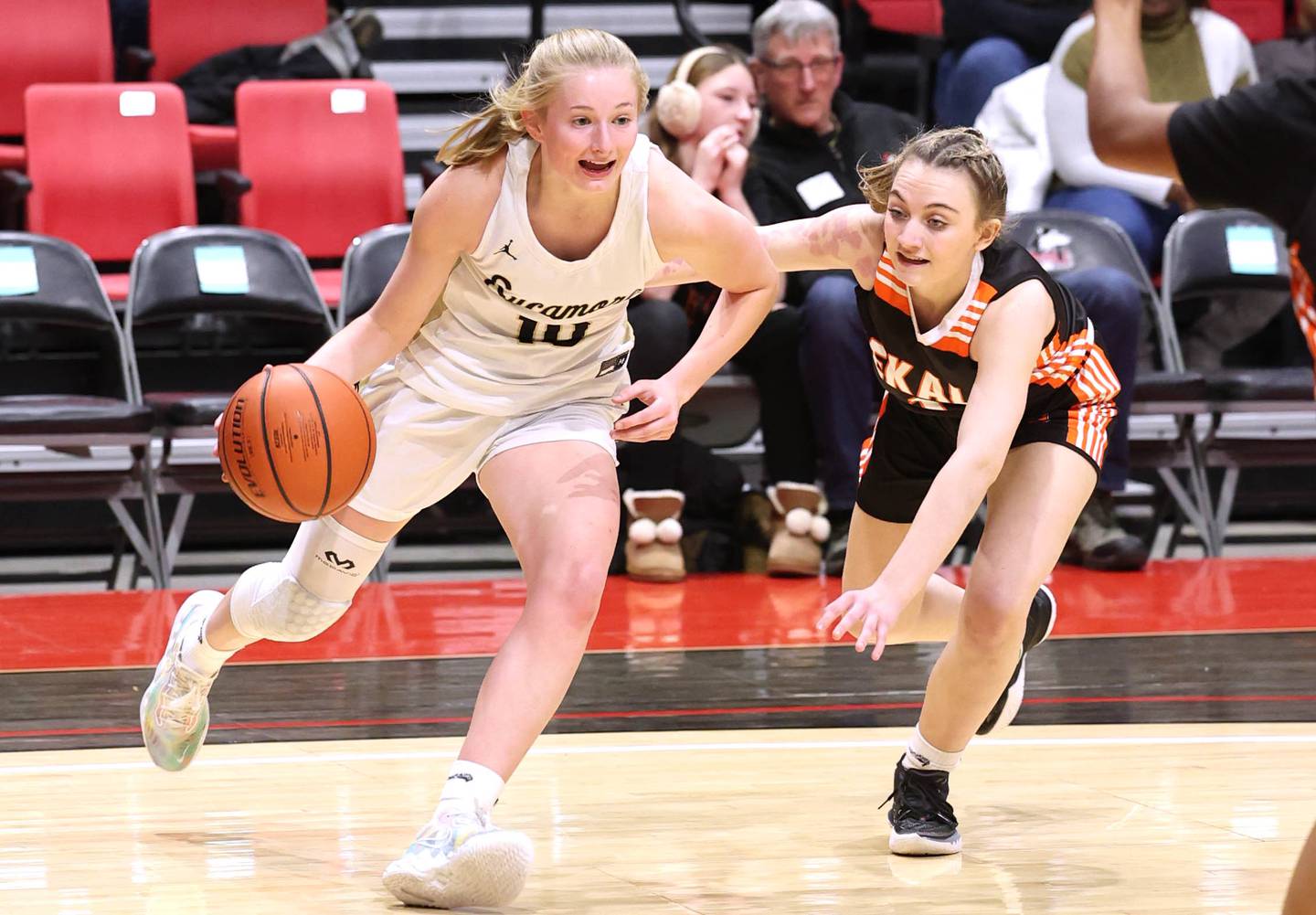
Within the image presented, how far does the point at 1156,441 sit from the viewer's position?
691cm

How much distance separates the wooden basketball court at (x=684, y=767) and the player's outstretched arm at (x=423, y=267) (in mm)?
912

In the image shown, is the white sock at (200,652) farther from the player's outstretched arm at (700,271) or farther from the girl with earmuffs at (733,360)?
the girl with earmuffs at (733,360)

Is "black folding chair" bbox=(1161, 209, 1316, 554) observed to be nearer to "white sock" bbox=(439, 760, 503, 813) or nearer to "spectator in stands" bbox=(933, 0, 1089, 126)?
"spectator in stands" bbox=(933, 0, 1089, 126)

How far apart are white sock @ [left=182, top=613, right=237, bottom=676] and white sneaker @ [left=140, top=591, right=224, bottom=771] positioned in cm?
1

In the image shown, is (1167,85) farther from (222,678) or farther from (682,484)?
(222,678)

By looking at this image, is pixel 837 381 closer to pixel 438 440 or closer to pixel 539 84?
pixel 438 440

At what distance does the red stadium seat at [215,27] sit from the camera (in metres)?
8.23

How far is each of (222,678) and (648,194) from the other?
228cm

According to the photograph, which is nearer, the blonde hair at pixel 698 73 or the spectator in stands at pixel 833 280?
the spectator in stands at pixel 833 280

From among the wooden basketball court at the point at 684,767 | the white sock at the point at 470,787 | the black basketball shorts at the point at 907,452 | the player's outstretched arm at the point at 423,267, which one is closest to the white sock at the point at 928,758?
the wooden basketball court at the point at 684,767

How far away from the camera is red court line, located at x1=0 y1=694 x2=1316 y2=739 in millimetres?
4320

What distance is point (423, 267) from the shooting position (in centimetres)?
333

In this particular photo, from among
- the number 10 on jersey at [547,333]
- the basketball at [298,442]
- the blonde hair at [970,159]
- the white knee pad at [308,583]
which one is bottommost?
the white knee pad at [308,583]

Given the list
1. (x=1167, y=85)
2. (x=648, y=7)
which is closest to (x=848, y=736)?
(x=1167, y=85)
